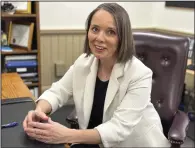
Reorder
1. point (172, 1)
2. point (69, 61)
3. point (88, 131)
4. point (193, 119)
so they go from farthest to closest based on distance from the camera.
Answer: point (69, 61) < point (172, 1) < point (193, 119) < point (88, 131)

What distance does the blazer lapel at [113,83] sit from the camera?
3.65ft

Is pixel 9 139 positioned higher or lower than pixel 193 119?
higher

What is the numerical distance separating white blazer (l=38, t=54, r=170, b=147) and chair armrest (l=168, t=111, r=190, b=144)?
0.08 m

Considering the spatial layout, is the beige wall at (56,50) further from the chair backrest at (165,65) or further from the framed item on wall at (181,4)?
the chair backrest at (165,65)

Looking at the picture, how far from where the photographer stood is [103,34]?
101 centimetres


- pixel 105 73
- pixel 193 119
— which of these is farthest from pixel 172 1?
pixel 105 73

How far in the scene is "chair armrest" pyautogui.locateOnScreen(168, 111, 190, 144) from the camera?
1.18m

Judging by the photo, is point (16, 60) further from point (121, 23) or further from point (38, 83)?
point (121, 23)

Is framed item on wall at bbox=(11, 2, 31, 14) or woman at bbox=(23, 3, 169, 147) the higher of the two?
framed item on wall at bbox=(11, 2, 31, 14)

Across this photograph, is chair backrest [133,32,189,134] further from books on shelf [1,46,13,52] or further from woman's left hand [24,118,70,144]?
books on shelf [1,46,13,52]

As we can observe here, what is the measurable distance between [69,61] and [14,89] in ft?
5.71

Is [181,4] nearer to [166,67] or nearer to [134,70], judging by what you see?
[166,67]

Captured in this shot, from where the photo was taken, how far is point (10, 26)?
2.54 m

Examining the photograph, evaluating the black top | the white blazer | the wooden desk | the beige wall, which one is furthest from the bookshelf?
the black top
